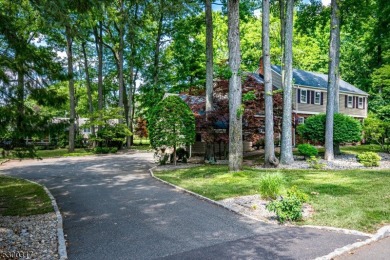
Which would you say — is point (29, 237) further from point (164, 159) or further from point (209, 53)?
point (209, 53)

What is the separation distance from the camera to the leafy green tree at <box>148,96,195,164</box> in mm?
16438

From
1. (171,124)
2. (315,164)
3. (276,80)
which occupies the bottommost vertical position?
(315,164)

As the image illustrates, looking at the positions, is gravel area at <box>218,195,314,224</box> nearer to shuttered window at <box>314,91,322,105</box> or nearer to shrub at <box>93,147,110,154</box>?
shrub at <box>93,147,110,154</box>

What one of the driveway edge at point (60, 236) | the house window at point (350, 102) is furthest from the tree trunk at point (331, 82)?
the house window at point (350, 102)

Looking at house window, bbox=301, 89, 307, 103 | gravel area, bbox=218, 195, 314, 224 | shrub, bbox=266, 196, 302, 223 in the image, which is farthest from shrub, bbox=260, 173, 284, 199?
house window, bbox=301, 89, 307, 103

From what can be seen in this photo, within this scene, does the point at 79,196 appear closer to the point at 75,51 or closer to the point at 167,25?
the point at 167,25

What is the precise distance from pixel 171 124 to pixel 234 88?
5.01m

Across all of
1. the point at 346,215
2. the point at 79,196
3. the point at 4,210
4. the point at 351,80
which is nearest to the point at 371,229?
the point at 346,215

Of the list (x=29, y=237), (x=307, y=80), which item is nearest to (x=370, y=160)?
(x=29, y=237)

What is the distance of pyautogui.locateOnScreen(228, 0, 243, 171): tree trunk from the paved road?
12.7 ft

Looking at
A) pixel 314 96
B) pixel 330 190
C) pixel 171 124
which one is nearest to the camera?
pixel 330 190

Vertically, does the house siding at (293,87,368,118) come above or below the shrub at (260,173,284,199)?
above

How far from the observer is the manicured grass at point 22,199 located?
8227 millimetres

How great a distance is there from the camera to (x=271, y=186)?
782 cm
